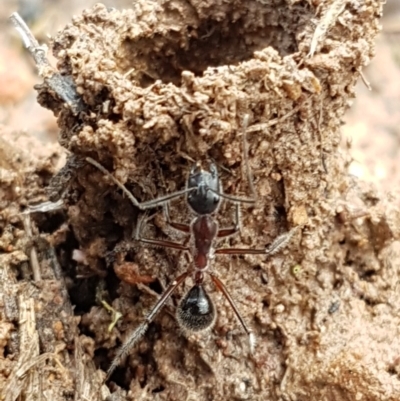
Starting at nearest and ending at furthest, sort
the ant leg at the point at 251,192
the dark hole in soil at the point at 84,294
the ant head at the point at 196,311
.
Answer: the ant leg at the point at 251,192 → the ant head at the point at 196,311 → the dark hole in soil at the point at 84,294

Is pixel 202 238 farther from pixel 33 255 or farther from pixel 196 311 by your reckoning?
pixel 33 255

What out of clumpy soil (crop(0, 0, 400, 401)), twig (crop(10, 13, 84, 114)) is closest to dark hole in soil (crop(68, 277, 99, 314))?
clumpy soil (crop(0, 0, 400, 401))

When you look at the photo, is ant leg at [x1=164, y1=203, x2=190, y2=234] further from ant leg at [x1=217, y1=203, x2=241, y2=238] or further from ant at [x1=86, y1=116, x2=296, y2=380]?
ant leg at [x1=217, y1=203, x2=241, y2=238]

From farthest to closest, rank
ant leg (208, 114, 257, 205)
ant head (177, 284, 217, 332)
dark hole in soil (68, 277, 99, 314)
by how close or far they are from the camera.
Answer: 1. dark hole in soil (68, 277, 99, 314)
2. ant head (177, 284, 217, 332)
3. ant leg (208, 114, 257, 205)

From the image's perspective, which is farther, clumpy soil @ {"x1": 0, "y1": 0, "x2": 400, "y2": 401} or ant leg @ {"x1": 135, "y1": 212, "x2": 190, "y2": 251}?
ant leg @ {"x1": 135, "y1": 212, "x2": 190, "y2": 251}

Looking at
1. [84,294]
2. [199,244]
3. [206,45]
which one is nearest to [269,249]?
[199,244]

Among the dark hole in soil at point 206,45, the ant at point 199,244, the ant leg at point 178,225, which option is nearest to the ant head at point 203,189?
the ant at point 199,244

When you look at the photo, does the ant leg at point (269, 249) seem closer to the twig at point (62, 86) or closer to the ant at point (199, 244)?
the ant at point (199, 244)

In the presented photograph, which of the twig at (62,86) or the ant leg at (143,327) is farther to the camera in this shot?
the ant leg at (143,327)

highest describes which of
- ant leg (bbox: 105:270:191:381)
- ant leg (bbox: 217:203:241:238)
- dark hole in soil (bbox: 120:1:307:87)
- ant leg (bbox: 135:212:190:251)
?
dark hole in soil (bbox: 120:1:307:87)
